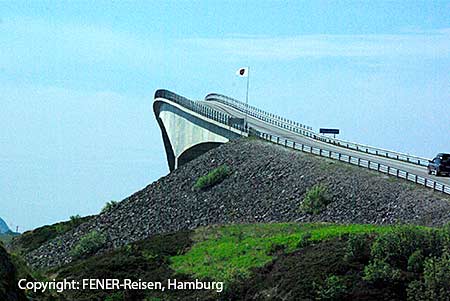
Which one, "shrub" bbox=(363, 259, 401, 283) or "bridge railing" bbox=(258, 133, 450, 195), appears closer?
"shrub" bbox=(363, 259, 401, 283)

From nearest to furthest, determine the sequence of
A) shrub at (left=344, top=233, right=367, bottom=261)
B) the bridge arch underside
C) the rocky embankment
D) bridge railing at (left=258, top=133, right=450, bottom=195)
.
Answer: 1. shrub at (left=344, top=233, right=367, bottom=261)
2. the rocky embankment
3. bridge railing at (left=258, top=133, right=450, bottom=195)
4. the bridge arch underside

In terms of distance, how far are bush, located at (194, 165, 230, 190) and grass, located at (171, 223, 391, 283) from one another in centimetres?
1576

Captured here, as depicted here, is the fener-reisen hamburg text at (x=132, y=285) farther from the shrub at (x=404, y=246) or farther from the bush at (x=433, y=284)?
the bush at (x=433, y=284)

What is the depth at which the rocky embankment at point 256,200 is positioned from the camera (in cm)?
4691

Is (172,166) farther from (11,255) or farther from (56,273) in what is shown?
(11,255)

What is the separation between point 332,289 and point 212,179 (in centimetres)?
3273

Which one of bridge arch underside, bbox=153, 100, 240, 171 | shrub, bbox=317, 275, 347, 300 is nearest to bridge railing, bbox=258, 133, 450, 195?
bridge arch underside, bbox=153, 100, 240, 171

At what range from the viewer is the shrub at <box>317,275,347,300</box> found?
31859 millimetres

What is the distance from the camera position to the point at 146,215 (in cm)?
6197

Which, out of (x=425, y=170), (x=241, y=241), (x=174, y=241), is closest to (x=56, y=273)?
(x=174, y=241)

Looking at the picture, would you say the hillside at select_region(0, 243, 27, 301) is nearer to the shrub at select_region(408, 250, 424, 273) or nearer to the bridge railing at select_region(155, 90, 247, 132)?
the shrub at select_region(408, 250, 424, 273)

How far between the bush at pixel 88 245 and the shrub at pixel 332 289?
2550 cm

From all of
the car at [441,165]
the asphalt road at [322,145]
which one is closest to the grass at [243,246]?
the asphalt road at [322,145]

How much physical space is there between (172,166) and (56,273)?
64.1 metres
